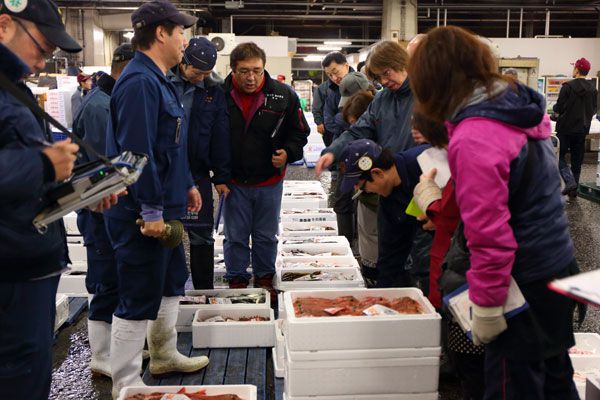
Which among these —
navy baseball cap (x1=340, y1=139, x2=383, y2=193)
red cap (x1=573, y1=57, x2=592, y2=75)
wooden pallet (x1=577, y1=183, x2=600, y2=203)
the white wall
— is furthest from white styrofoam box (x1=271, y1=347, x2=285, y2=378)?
the white wall

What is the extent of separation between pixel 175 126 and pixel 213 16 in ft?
64.2

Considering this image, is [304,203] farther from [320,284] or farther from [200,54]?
[200,54]

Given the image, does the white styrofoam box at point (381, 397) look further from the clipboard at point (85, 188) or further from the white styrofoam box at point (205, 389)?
the clipboard at point (85, 188)

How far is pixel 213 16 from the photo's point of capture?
21562 millimetres

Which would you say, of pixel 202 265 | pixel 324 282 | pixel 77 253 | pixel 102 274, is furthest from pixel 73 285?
pixel 324 282

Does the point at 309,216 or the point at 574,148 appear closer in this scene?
the point at 309,216

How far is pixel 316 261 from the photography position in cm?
481

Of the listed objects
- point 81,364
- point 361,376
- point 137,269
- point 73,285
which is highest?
point 137,269

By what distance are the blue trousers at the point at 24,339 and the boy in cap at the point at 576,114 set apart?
27.5ft

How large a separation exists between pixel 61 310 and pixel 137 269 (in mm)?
1613

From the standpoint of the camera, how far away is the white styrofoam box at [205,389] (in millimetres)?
2904

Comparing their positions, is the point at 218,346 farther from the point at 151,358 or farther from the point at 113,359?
the point at 113,359

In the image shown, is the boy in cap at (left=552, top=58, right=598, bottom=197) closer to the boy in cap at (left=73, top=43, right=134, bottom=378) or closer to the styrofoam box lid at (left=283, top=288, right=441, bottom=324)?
the styrofoam box lid at (left=283, top=288, right=441, bottom=324)

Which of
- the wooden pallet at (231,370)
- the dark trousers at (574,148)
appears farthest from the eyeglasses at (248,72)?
the dark trousers at (574,148)
